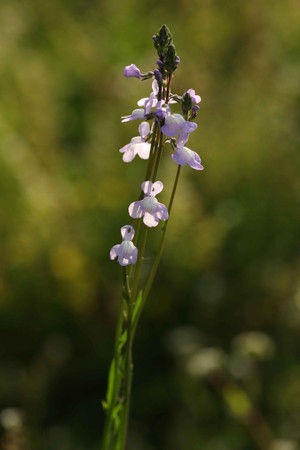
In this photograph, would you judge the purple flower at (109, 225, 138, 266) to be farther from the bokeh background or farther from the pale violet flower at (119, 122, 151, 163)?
the bokeh background

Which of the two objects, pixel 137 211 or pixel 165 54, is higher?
pixel 165 54

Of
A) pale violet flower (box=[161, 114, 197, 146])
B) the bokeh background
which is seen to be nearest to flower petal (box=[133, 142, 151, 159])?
pale violet flower (box=[161, 114, 197, 146])

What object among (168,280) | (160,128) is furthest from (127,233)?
(168,280)

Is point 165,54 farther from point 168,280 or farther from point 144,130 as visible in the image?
point 168,280

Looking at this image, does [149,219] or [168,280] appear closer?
[149,219]

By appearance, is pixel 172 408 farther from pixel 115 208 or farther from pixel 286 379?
pixel 115 208

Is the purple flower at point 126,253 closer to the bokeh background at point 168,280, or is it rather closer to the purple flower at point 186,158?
the purple flower at point 186,158

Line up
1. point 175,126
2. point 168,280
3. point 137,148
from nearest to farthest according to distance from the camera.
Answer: point 175,126 < point 137,148 < point 168,280

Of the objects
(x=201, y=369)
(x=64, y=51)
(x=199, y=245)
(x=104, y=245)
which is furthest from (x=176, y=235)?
(x=64, y=51)
